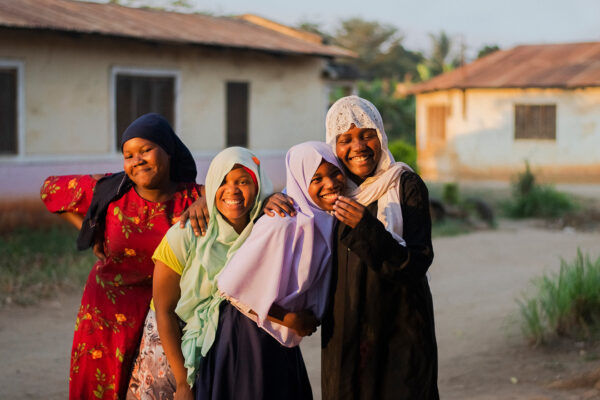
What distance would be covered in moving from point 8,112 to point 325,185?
8.34 metres

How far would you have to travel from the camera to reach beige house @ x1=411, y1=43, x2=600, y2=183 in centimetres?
1791

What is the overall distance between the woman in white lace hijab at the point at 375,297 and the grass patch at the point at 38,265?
5.05m

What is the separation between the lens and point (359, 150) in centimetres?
251

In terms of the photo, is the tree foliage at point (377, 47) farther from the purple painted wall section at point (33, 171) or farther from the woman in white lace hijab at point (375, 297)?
the woman in white lace hijab at point (375, 297)

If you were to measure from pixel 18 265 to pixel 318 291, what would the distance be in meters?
6.01

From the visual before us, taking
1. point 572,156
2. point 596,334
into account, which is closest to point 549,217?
point 572,156

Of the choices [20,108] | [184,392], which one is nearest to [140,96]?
[20,108]

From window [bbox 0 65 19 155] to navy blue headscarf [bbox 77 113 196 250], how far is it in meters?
7.56

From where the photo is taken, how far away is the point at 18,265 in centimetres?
774

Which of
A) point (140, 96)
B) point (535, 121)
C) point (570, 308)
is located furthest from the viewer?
point (535, 121)

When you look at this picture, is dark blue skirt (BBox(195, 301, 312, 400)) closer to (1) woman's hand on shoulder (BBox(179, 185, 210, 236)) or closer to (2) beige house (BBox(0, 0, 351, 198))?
(1) woman's hand on shoulder (BBox(179, 185, 210, 236))

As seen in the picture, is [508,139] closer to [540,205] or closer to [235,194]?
[540,205]

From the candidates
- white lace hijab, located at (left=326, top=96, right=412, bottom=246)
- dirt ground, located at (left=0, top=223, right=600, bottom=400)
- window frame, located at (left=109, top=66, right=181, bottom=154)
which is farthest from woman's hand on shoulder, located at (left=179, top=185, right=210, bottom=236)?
window frame, located at (left=109, top=66, right=181, bottom=154)

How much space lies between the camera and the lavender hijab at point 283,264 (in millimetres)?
2348
